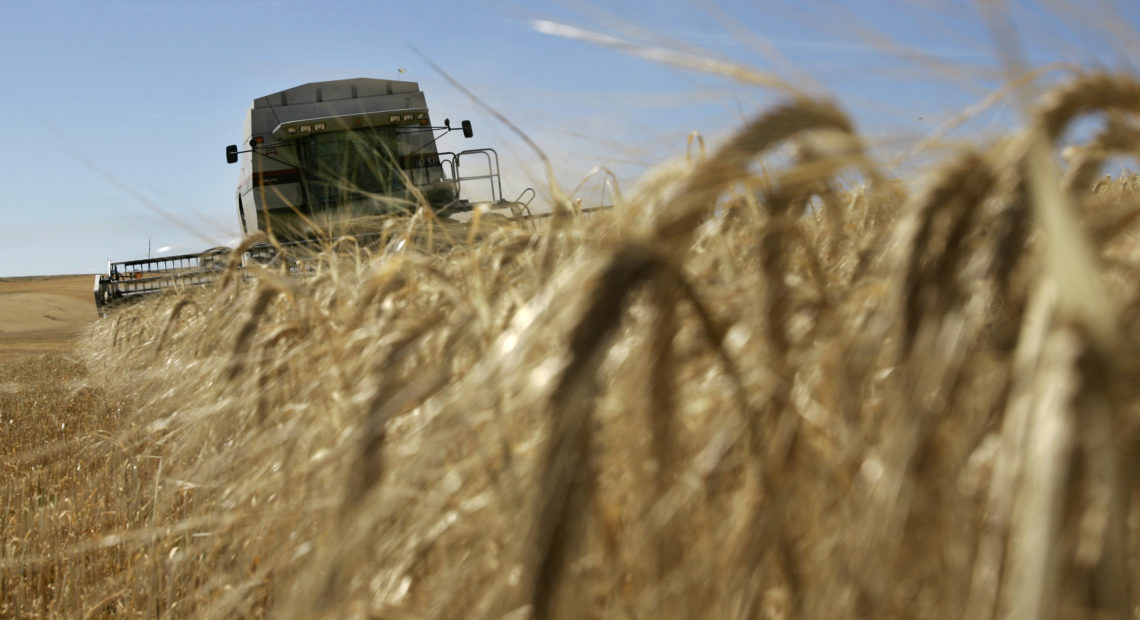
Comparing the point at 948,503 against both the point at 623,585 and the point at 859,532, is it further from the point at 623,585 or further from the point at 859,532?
the point at 623,585

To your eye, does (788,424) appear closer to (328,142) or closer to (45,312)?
(328,142)

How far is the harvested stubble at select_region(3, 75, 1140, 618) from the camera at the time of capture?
0.67 m

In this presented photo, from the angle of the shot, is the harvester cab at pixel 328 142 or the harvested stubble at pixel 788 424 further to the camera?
the harvester cab at pixel 328 142

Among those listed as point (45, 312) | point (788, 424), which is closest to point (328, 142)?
point (788, 424)

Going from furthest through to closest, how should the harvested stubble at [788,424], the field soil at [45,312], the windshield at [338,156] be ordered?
1. the field soil at [45,312]
2. the windshield at [338,156]
3. the harvested stubble at [788,424]

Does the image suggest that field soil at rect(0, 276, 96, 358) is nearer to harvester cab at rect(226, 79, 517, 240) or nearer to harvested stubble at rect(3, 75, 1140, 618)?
harvester cab at rect(226, 79, 517, 240)

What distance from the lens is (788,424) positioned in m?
0.94

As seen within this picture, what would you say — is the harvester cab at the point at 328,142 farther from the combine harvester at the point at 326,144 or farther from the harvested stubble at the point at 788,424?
the harvested stubble at the point at 788,424

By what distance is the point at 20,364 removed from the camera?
11906mm

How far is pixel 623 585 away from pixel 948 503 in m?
0.42

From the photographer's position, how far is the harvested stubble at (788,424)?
2.20 feet

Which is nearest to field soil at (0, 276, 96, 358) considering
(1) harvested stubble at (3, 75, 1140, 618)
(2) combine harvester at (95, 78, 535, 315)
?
(2) combine harvester at (95, 78, 535, 315)

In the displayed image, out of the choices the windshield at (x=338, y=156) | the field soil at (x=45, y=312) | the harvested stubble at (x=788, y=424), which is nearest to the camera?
the harvested stubble at (x=788, y=424)

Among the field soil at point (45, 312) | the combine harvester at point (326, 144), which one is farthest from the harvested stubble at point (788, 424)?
Result: the field soil at point (45, 312)
